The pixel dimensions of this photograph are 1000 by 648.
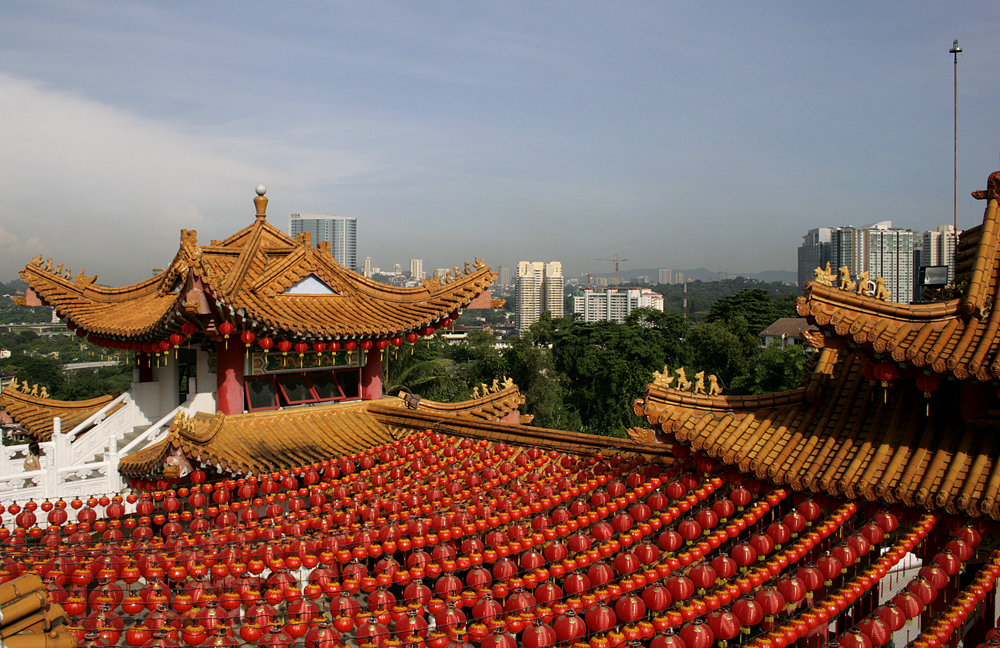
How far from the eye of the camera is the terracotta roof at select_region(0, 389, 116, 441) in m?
12.1

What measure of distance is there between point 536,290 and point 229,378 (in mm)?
155325

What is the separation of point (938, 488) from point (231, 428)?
8.11 meters

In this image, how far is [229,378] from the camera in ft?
32.1

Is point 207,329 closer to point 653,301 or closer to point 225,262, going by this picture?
point 225,262

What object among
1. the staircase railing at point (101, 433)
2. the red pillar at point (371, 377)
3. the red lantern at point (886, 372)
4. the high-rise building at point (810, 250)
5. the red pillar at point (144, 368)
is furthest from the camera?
the high-rise building at point (810, 250)

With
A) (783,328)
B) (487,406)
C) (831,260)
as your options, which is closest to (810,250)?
(831,260)

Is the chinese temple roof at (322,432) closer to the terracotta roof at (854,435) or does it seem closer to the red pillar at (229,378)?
the red pillar at (229,378)

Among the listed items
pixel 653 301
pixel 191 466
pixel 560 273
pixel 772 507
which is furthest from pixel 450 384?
pixel 560 273

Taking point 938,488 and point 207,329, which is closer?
point 938,488

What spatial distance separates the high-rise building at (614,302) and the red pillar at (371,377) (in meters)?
132

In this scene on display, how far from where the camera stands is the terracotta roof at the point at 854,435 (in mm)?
5688

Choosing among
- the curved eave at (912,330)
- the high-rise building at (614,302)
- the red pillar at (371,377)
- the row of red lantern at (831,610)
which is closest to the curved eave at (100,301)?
the red pillar at (371,377)

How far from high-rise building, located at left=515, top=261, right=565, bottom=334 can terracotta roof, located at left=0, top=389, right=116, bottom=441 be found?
138 metres

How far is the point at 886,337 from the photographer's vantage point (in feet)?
18.9
